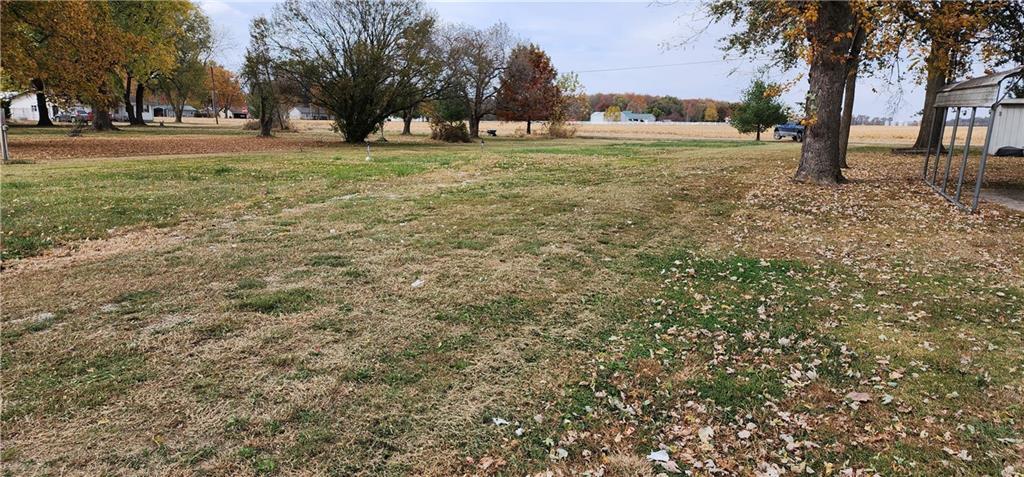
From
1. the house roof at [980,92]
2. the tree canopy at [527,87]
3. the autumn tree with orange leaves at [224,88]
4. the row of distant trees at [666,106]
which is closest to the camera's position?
the house roof at [980,92]

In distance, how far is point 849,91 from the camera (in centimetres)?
1636

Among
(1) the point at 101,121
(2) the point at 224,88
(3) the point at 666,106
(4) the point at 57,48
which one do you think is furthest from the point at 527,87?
(3) the point at 666,106

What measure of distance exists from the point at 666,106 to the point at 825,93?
118 m

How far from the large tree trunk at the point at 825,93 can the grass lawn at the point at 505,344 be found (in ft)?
10.5

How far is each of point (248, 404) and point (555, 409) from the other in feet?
5.26

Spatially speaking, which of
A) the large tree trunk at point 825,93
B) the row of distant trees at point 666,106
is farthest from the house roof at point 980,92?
the row of distant trees at point 666,106

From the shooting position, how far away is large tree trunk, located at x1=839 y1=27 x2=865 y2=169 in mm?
→ 10781

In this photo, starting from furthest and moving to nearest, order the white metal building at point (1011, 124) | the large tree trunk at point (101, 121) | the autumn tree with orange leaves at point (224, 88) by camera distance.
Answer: the autumn tree with orange leaves at point (224, 88) → the large tree trunk at point (101, 121) → the white metal building at point (1011, 124)

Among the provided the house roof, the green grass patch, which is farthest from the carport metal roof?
the green grass patch

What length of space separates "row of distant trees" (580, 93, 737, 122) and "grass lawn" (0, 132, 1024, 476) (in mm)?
112241

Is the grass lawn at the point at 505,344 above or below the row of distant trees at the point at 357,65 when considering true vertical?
below

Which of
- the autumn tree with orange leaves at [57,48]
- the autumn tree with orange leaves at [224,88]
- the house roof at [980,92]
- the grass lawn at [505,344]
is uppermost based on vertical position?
the autumn tree with orange leaves at [224,88]

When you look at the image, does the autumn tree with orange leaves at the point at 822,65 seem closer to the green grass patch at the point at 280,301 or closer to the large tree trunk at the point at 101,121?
the green grass patch at the point at 280,301

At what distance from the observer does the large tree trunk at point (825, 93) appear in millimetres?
9773
